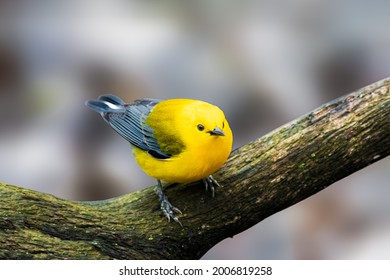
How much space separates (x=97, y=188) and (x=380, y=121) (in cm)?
160

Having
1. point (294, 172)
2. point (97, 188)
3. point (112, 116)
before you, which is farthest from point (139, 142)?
point (97, 188)

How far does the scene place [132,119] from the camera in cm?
249

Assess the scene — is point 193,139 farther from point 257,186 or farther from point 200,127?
point 257,186

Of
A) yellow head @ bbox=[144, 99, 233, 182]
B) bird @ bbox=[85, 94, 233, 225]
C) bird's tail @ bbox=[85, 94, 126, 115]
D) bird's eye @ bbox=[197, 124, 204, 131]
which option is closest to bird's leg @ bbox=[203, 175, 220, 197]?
bird @ bbox=[85, 94, 233, 225]

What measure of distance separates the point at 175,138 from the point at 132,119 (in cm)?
25

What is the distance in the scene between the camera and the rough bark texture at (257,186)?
2.33 meters

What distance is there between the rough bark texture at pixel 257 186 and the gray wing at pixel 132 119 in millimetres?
173

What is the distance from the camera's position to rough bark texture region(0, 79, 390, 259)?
7.64ft

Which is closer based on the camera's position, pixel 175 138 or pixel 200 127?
pixel 200 127

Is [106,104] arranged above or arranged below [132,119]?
above

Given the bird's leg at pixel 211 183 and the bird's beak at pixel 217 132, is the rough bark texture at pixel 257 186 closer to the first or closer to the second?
the bird's leg at pixel 211 183

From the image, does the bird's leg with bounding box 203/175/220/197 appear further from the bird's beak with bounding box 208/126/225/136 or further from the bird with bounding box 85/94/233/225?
the bird's beak with bounding box 208/126/225/136

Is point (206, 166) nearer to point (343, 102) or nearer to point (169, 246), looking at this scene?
point (169, 246)

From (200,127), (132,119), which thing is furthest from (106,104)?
(200,127)
